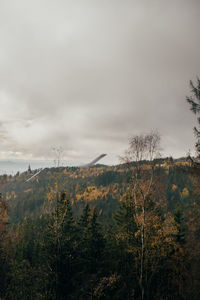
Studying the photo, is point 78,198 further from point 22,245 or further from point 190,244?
point 190,244

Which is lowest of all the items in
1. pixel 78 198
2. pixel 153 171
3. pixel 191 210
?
pixel 78 198

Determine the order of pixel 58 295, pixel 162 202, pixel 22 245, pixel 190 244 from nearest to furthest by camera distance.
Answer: pixel 190 244
pixel 162 202
pixel 58 295
pixel 22 245

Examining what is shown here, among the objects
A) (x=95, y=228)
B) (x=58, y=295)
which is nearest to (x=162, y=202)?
(x=95, y=228)

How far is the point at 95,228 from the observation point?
74.9ft

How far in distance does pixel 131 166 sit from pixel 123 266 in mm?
13289

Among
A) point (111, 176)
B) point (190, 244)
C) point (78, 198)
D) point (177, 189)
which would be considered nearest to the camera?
point (190, 244)

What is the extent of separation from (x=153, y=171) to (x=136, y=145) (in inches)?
97.8

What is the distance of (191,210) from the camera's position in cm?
1260

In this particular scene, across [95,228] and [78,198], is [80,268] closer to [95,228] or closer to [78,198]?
[95,228]

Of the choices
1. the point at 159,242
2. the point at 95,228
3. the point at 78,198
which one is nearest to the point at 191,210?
the point at 159,242

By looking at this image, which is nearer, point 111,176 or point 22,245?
point 22,245

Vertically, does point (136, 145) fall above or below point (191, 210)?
above

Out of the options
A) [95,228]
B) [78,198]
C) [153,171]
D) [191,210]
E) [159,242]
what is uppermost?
[153,171]

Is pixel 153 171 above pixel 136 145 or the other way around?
the other way around
